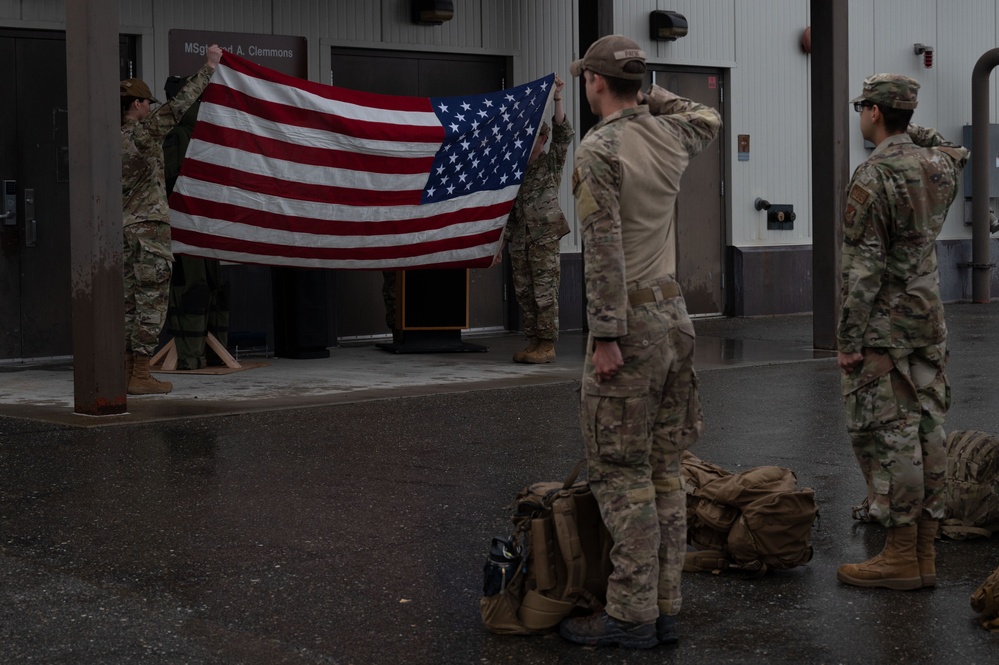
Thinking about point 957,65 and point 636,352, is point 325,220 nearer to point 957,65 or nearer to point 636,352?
point 636,352

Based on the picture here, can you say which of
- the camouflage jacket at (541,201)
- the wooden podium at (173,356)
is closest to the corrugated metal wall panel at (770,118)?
the camouflage jacket at (541,201)

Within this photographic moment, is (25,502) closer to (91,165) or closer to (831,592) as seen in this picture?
(91,165)

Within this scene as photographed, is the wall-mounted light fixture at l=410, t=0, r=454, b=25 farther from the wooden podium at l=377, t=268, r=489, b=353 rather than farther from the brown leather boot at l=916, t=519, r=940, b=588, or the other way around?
the brown leather boot at l=916, t=519, r=940, b=588

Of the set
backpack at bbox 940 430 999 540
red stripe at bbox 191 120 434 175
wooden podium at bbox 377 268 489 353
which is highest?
red stripe at bbox 191 120 434 175

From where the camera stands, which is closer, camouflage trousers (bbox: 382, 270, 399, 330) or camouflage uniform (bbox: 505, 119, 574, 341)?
camouflage uniform (bbox: 505, 119, 574, 341)

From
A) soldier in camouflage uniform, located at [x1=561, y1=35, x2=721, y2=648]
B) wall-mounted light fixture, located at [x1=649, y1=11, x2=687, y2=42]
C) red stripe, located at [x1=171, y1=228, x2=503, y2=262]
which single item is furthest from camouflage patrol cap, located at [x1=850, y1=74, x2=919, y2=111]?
wall-mounted light fixture, located at [x1=649, y1=11, x2=687, y2=42]

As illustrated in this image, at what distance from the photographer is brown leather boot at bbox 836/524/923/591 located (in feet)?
16.3

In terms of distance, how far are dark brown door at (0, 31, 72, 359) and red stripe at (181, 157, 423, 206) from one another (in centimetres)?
227

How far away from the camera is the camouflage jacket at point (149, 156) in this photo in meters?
9.62

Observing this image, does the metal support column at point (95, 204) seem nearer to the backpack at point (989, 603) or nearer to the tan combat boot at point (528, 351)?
the tan combat boot at point (528, 351)

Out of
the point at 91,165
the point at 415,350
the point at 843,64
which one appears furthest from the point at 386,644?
the point at 843,64

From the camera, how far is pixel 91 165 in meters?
8.57

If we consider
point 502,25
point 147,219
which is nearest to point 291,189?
point 147,219

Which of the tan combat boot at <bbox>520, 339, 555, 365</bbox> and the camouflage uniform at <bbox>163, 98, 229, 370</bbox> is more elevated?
the camouflage uniform at <bbox>163, 98, 229, 370</bbox>
